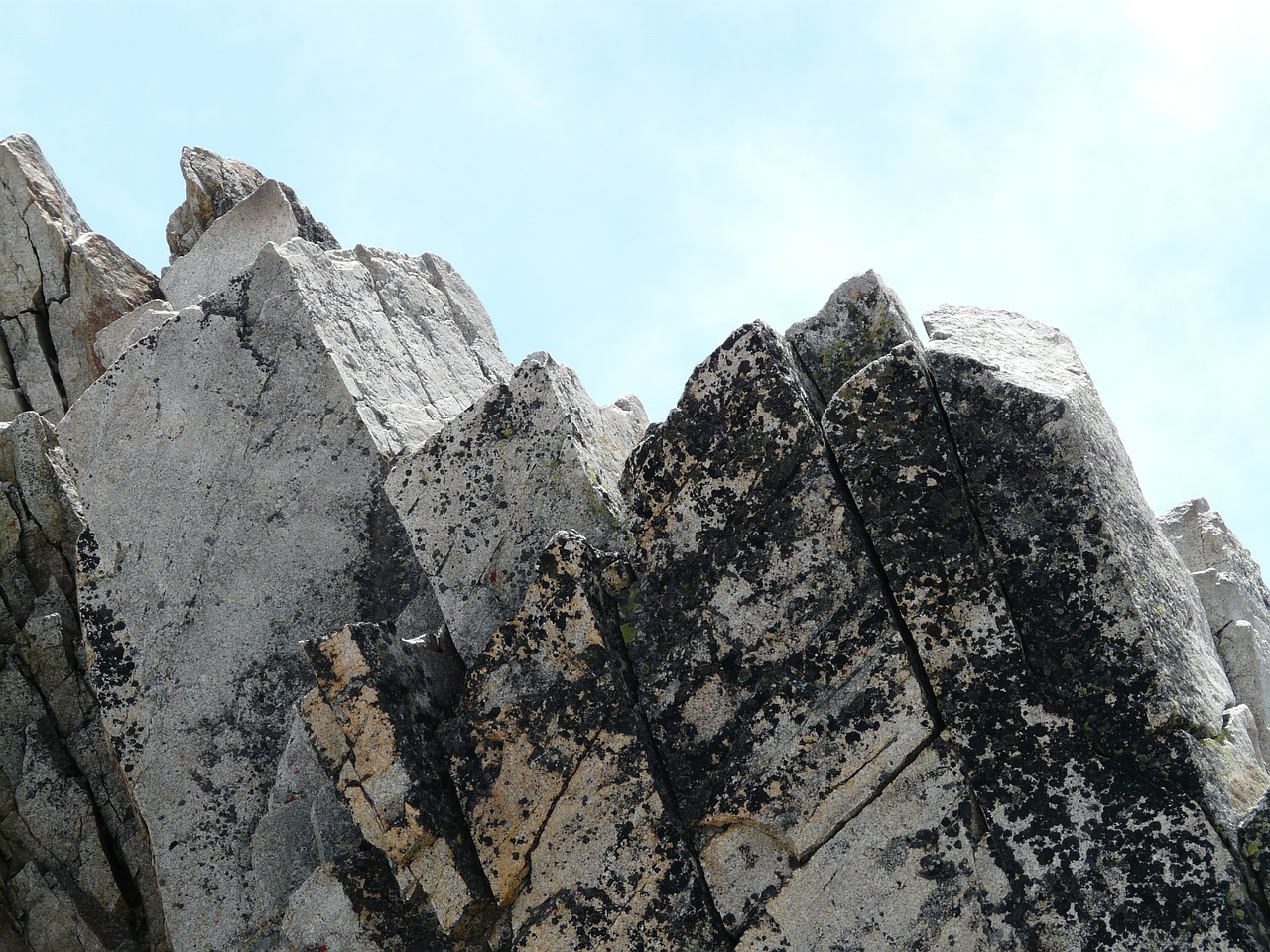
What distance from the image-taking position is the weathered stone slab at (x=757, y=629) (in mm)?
7781

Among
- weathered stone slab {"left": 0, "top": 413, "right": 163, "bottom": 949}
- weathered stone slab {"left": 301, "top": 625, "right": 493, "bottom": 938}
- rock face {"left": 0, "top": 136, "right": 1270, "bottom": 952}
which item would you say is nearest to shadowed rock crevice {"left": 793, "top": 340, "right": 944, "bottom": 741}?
rock face {"left": 0, "top": 136, "right": 1270, "bottom": 952}

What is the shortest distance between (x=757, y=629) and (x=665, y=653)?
690 millimetres

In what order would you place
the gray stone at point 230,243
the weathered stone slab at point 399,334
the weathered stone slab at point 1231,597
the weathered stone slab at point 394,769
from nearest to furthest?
the weathered stone slab at point 394,769, the weathered stone slab at point 399,334, the weathered stone slab at point 1231,597, the gray stone at point 230,243

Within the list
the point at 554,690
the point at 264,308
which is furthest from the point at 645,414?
the point at 554,690

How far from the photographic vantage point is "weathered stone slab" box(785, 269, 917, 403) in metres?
8.92

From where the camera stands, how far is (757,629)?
8.12 metres

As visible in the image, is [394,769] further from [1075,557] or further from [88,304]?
[88,304]

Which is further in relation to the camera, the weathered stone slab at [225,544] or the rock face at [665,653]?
the weathered stone slab at [225,544]

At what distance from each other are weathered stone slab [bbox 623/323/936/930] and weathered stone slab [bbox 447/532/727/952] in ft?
0.80

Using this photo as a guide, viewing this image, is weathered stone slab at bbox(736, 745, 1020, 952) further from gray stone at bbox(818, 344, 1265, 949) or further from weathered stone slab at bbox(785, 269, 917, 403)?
weathered stone slab at bbox(785, 269, 917, 403)

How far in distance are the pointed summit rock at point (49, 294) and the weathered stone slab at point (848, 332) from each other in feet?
39.7

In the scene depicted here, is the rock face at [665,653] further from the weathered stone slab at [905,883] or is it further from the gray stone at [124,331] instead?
the gray stone at [124,331]

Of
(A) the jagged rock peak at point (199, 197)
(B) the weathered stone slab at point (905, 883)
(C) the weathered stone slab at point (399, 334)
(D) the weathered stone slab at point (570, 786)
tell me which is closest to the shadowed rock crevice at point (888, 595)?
(B) the weathered stone slab at point (905, 883)

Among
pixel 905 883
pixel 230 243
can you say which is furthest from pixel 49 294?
pixel 905 883
